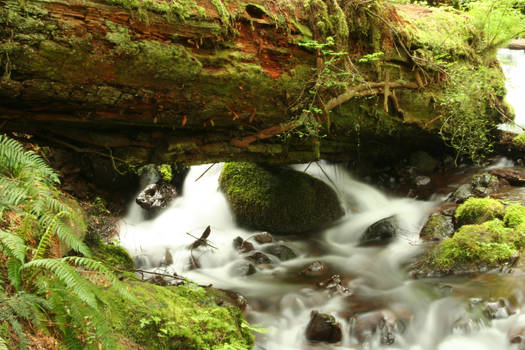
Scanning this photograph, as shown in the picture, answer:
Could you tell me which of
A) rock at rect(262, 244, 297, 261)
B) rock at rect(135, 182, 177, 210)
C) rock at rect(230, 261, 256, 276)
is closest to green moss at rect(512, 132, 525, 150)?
rock at rect(262, 244, 297, 261)

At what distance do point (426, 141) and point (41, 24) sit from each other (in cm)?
806

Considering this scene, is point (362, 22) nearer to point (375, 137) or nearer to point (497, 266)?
point (375, 137)

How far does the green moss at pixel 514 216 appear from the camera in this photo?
5.67m

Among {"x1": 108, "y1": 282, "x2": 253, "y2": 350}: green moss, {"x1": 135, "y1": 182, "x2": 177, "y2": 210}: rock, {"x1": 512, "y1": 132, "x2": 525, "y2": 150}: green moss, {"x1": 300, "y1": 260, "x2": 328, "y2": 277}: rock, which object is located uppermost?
{"x1": 512, "y1": 132, "x2": 525, "y2": 150}: green moss

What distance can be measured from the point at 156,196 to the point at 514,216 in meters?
6.92

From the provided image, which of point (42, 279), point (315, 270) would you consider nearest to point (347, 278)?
point (315, 270)

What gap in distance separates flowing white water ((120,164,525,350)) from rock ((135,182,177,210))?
197mm

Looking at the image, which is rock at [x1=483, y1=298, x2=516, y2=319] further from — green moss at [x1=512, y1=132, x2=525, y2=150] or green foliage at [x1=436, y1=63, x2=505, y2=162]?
green moss at [x1=512, y1=132, x2=525, y2=150]

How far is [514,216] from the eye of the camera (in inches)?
227

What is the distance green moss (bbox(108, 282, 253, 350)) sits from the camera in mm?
2885

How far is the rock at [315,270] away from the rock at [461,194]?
3.37m

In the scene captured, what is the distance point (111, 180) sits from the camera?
27.4ft

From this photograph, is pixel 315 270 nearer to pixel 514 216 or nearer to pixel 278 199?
pixel 278 199

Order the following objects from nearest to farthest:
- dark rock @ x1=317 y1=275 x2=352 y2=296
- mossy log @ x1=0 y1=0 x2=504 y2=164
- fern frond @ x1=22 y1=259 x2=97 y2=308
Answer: fern frond @ x1=22 y1=259 x2=97 y2=308
mossy log @ x1=0 y1=0 x2=504 y2=164
dark rock @ x1=317 y1=275 x2=352 y2=296
